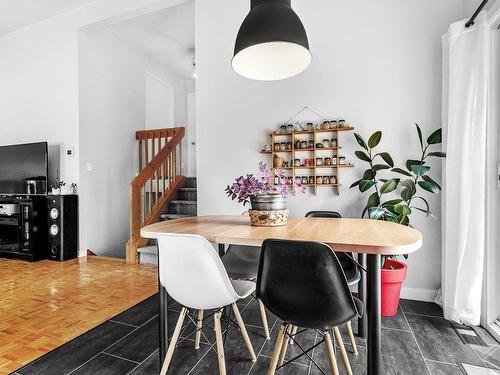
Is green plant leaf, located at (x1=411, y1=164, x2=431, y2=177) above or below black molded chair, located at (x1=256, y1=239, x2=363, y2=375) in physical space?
above

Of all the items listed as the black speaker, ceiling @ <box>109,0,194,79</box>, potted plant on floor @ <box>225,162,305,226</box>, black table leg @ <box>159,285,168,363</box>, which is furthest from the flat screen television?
potted plant on floor @ <box>225,162,305,226</box>

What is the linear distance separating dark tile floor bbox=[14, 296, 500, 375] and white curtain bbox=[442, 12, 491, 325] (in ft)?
0.87

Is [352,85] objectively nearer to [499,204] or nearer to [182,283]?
[499,204]

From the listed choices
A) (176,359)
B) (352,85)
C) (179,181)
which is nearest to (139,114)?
(179,181)

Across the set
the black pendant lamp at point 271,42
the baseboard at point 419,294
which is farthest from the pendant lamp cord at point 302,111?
the baseboard at point 419,294

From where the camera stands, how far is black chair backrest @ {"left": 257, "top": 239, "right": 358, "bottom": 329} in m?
1.14

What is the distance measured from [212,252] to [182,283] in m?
0.24

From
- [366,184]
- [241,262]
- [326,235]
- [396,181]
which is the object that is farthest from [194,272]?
[396,181]

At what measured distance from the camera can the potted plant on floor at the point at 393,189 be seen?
229cm

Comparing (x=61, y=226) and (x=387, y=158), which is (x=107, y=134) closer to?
(x=61, y=226)

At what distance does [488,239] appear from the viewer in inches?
82.5

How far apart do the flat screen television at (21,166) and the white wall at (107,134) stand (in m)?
0.50

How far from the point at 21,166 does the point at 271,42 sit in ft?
13.9

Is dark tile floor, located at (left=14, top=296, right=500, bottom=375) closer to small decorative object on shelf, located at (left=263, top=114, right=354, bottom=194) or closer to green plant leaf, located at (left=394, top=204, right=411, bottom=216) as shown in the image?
green plant leaf, located at (left=394, top=204, right=411, bottom=216)
